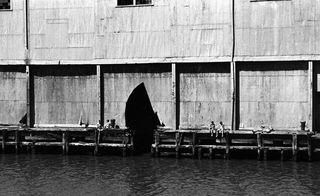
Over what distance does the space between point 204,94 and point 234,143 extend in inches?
138

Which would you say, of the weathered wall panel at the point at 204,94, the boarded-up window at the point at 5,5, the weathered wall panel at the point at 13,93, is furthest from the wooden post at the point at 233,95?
the boarded-up window at the point at 5,5

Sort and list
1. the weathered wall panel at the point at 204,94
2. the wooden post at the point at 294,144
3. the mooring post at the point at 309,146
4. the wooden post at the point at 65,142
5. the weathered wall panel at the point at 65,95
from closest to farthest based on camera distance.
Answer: the mooring post at the point at 309,146 → the wooden post at the point at 294,144 → the weathered wall panel at the point at 204,94 → the wooden post at the point at 65,142 → the weathered wall panel at the point at 65,95

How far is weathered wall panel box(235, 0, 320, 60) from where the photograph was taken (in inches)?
1294

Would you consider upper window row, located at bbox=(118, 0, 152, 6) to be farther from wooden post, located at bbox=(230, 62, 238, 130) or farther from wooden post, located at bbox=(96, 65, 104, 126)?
wooden post, located at bbox=(230, 62, 238, 130)

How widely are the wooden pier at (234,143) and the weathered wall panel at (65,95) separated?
521 centimetres

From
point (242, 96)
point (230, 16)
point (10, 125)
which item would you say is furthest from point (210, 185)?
point (10, 125)

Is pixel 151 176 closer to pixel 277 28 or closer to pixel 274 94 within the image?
pixel 274 94

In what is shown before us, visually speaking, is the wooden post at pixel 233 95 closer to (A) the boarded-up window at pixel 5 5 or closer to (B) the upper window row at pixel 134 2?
(B) the upper window row at pixel 134 2

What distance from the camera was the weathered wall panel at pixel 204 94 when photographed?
113ft

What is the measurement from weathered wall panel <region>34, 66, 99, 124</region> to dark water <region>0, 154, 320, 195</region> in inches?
122

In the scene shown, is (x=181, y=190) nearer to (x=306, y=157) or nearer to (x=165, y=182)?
(x=165, y=182)

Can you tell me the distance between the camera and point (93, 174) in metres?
30.0

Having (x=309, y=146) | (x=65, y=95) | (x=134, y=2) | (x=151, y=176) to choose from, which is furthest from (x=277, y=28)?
(x=65, y=95)

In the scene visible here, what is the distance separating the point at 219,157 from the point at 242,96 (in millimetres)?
3862
